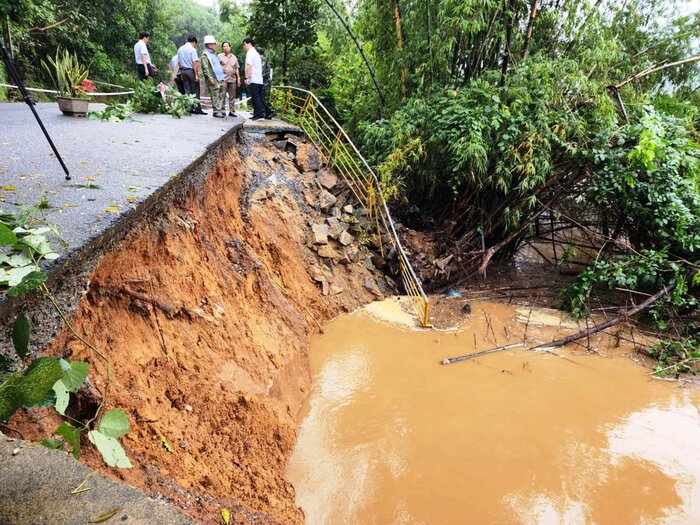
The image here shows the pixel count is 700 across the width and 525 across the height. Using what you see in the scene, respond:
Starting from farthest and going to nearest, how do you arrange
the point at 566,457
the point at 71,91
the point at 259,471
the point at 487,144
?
1. the point at 487,144
2. the point at 71,91
3. the point at 566,457
4. the point at 259,471

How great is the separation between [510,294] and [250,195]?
4.71 meters

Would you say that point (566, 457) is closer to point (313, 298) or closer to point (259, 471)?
point (259, 471)

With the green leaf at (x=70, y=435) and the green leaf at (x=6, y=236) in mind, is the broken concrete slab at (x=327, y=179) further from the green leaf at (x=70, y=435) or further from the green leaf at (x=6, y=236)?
the green leaf at (x=70, y=435)

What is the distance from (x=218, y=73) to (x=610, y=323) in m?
7.66

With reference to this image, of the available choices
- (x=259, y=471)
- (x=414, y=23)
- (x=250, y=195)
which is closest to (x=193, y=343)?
(x=259, y=471)

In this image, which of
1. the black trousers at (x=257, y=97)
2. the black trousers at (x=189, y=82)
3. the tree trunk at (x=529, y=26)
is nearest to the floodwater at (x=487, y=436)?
the black trousers at (x=257, y=97)

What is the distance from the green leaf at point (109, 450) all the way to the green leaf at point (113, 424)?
0.07 ft

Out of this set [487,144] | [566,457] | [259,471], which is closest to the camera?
[259,471]

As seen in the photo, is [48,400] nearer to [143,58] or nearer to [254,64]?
[254,64]

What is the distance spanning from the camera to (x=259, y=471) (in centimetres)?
302

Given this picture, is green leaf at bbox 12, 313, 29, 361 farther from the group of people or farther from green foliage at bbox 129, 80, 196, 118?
the group of people

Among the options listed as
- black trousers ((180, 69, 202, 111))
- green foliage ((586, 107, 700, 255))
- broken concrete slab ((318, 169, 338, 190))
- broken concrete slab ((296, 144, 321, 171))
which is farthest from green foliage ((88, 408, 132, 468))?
black trousers ((180, 69, 202, 111))

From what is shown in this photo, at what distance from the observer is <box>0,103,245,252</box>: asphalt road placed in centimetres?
230

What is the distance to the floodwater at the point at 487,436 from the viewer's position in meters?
3.26
